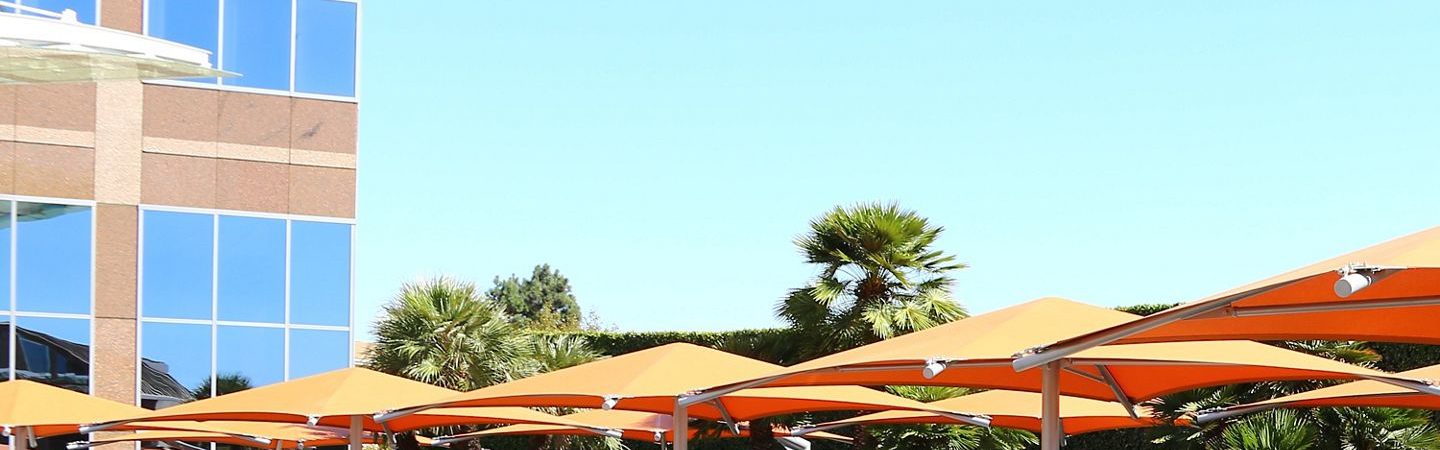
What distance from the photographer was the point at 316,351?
75.2 ft

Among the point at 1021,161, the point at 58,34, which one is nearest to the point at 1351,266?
the point at 58,34

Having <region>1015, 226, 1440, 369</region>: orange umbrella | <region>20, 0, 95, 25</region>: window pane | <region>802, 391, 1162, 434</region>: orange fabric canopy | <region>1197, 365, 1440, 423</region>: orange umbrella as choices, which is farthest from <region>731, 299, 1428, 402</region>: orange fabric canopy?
<region>20, 0, 95, 25</region>: window pane

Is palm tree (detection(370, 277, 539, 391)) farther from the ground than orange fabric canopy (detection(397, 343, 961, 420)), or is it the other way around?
palm tree (detection(370, 277, 539, 391))

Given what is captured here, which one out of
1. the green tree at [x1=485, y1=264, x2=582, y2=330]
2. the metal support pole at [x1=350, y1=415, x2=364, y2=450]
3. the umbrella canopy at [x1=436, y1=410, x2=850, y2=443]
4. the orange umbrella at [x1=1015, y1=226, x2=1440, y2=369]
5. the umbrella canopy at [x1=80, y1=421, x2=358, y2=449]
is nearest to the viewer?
the orange umbrella at [x1=1015, y1=226, x2=1440, y2=369]

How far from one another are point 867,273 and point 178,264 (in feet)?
30.2

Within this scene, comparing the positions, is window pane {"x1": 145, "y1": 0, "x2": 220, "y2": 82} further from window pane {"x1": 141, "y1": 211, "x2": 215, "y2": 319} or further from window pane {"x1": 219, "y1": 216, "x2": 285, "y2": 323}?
window pane {"x1": 219, "y1": 216, "x2": 285, "y2": 323}

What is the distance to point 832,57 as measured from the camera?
144 feet

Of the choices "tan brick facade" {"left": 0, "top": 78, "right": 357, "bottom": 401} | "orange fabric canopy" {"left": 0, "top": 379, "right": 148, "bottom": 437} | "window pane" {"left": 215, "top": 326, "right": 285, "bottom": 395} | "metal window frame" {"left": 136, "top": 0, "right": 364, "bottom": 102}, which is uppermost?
"metal window frame" {"left": 136, "top": 0, "right": 364, "bottom": 102}

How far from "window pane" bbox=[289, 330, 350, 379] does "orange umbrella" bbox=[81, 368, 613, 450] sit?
24.3 ft

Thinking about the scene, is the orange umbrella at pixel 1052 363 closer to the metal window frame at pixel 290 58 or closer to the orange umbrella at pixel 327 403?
the orange umbrella at pixel 327 403

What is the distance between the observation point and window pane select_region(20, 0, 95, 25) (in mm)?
21359

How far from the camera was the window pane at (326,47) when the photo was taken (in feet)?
74.7

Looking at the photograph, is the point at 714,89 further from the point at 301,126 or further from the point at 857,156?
the point at 301,126

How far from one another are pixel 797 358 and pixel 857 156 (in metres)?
31.4
